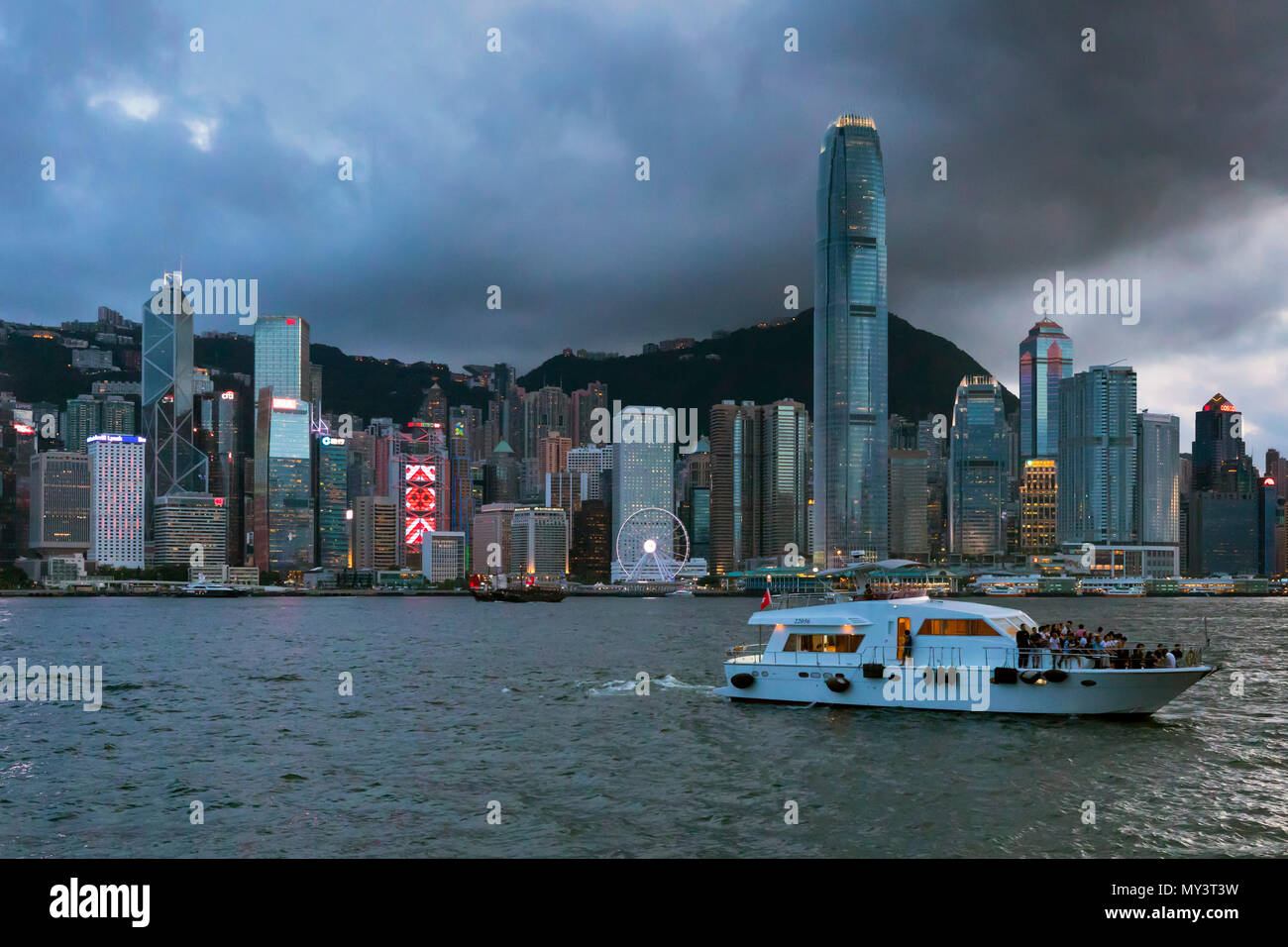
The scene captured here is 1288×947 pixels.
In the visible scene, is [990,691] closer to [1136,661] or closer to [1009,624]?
[1009,624]

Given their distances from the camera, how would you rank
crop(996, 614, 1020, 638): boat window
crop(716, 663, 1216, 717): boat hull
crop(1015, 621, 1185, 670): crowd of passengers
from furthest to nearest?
crop(996, 614, 1020, 638): boat window
crop(1015, 621, 1185, 670): crowd of passengers
crop(716, 663, 1216, 717): boat hull

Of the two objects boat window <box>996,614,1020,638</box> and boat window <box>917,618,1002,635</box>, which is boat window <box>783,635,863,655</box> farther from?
boat window <box>996,614,1020,638</box>

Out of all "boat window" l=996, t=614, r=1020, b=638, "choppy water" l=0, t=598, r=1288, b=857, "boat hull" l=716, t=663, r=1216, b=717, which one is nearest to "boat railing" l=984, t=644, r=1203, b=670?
"boat hull" l=716, t=663, r=1216, b=717

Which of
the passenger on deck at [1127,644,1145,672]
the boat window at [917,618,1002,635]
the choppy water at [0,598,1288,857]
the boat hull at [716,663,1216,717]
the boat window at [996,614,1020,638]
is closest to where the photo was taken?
the choppy water at [0,598,1288,857]

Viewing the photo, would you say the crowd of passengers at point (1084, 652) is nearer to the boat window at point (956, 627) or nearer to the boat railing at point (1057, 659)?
the boat railing at point (1057, 659)

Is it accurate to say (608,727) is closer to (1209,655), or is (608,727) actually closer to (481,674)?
(481,674)
